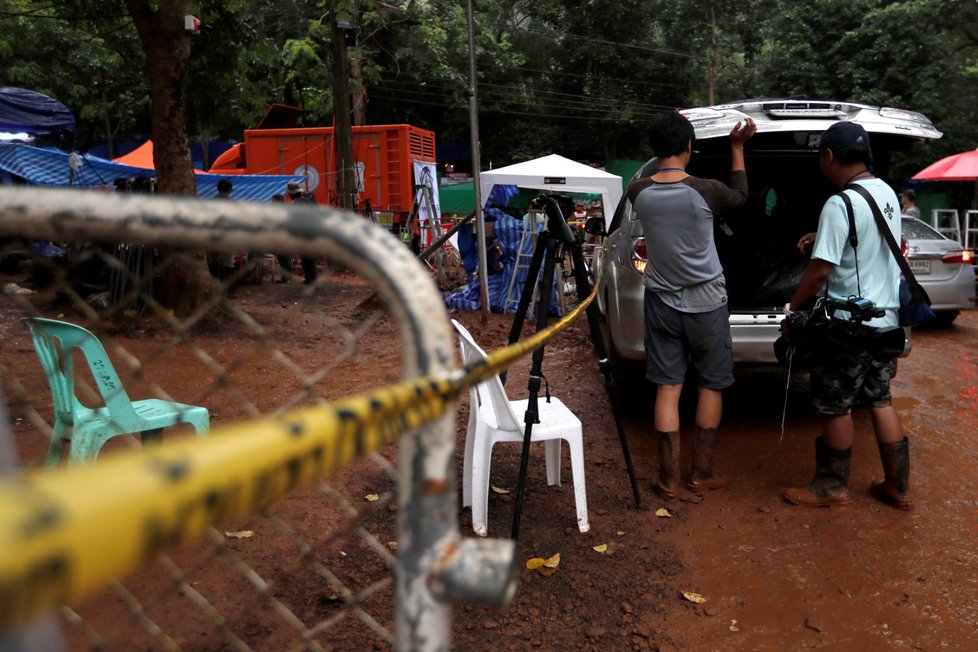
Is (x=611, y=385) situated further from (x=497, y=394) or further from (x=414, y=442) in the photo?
(x=414, y=442)

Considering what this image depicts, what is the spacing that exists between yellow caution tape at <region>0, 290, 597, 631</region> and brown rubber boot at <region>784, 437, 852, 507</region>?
3.92 metres

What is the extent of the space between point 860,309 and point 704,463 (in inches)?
46.8

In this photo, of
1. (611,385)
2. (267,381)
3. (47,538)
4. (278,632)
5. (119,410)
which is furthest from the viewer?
(267,381)

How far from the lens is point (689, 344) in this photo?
4305 mm

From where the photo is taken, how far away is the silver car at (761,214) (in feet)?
15.5

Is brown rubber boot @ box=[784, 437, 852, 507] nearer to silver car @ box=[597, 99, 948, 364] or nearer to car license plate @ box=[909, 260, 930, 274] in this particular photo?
silver car @ box=[597, 99, 948, 364]

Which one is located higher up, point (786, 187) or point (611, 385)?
point (786, 187)

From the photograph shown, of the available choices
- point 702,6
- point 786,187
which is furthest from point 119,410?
point 702,6

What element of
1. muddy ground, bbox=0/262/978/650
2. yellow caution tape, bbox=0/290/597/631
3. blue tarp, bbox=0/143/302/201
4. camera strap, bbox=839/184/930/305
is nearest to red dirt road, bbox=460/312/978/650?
muddy ground, bbox=0/262/978/650

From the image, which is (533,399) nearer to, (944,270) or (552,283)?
(552,283)

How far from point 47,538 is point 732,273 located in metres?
6.16

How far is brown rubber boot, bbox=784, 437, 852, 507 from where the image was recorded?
4179 millimetres

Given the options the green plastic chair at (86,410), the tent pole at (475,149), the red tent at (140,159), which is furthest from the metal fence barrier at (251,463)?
Result: the red tent at (140,159)

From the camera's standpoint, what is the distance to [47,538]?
0.52 meters
